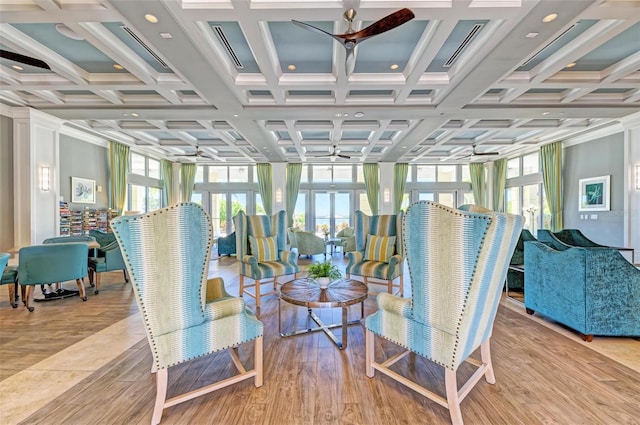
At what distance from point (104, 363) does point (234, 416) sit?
57.5 inches

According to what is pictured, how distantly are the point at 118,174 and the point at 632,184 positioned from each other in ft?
39.3

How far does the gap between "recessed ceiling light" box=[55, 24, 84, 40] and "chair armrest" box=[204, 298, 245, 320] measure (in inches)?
140

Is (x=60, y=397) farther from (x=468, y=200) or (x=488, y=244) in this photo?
(x=468, y=200)

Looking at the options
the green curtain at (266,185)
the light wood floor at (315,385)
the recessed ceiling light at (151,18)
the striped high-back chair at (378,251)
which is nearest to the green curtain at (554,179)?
the striped high-back chair at (378,251)

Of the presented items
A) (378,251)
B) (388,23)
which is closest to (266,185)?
(378,251)

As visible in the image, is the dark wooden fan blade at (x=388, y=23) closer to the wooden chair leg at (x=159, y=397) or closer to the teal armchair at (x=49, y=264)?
the wooden chair leg at (x=159, y=397)

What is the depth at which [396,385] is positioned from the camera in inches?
84.0

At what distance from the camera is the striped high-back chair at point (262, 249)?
163 inches

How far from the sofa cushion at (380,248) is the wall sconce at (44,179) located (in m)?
6.43

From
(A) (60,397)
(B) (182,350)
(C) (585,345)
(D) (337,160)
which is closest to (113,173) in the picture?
(D) (337,160)

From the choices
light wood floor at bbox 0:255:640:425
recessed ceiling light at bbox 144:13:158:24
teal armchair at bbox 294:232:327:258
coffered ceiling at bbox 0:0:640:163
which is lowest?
light wood floor at bbox 0:255:640:425

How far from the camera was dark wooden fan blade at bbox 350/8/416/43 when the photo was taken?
2.30 meters

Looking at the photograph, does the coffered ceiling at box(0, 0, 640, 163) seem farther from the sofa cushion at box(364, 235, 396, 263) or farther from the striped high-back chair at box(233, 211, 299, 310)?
the sofa cushion at box(364, 235, 396, 263)

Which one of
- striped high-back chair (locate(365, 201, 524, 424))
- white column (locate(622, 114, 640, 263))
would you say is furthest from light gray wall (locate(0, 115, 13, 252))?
white column (locate(622, 114, 640, 263))
